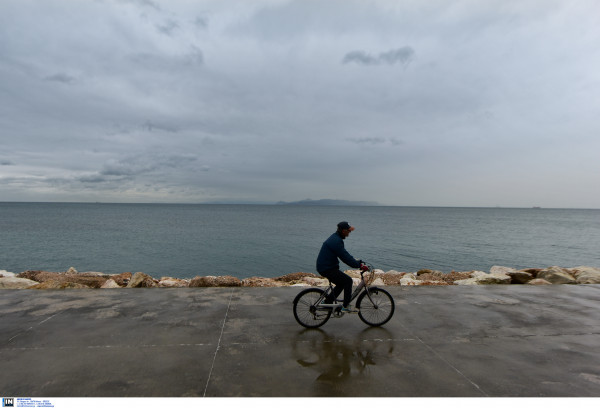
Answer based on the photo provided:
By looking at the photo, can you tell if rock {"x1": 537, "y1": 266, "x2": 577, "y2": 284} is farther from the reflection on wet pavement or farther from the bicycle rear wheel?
the bicycle rear wheel

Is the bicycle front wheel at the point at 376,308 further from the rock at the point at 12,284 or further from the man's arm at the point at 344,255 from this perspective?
the rock at the point at 12,284

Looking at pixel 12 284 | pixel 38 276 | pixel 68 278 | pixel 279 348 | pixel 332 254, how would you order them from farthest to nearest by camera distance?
pixel 38 276 < pixel 68 278 < pixel 12 284 < pixel 332 254 < pixel 279 348

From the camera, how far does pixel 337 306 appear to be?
6.75 m

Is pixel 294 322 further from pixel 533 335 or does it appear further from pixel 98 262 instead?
pixel 98 262

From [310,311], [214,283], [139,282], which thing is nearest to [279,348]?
[310,311]

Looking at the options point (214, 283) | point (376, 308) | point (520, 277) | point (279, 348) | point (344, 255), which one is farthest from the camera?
point (520, 277)

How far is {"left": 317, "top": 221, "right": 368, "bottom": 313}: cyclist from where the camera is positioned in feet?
20.9

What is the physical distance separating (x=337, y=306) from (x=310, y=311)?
564 millimetres

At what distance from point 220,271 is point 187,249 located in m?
15.7

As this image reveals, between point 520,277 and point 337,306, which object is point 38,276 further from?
point 520,277

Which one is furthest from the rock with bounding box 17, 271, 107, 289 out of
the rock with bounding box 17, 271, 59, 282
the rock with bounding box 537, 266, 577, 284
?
the rock with bounding box 537, 266, 577, 284

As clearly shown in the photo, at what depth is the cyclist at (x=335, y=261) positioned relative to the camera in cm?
636

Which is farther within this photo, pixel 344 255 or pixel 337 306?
pixel 337 306

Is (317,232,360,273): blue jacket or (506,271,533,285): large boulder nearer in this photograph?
(317,232,360,273): blue jacket
